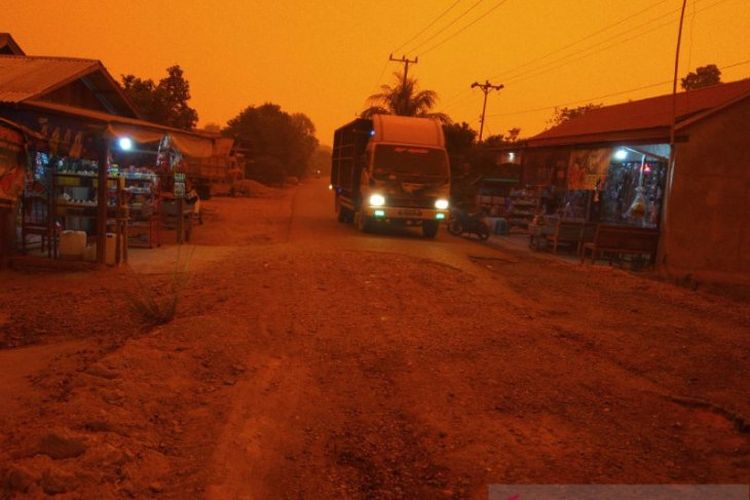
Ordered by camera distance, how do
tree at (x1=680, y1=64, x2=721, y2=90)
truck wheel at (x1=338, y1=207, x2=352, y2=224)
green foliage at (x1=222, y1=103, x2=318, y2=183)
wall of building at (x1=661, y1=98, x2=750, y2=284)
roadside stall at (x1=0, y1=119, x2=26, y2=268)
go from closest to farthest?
roadside stall at (x1=0, y1=119, x2=26, y2=268)
wall of building at (x1=661, y1=98, x2=750, y2=284)
truck wheel at (x1=338, y1=207, x2=352, y2=224)
tree at (x1=680, y1=64, x2=721, y2=90)
green foliage at (x1=222, y1=103, x2=318, y2=183)

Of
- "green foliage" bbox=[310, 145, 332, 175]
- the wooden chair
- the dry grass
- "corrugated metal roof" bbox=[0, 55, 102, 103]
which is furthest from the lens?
"green foliage" bbox=[310, 145, 332, 175]

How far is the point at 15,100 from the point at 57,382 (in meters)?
6.89

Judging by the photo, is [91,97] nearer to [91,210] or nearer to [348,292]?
[91,210]

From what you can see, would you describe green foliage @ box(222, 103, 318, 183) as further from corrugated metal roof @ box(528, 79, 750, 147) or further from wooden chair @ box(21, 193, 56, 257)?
wooden chair @ box(21, 193, 56, 257)

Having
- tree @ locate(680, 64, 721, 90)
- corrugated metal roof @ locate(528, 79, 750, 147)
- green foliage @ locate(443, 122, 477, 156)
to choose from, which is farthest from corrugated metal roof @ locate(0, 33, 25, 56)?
tree @ locate(680, 64, 721, 90)

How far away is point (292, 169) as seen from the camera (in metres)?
67.4

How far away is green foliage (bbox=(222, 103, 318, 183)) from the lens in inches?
2287

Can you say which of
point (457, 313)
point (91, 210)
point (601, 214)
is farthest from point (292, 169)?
point (457, 313)

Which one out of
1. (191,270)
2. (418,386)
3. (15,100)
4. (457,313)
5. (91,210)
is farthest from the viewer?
(91,210)

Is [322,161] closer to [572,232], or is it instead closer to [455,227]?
[455,227]

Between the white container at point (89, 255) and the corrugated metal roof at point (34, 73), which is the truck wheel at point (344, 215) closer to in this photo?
the corrugated metal roof at point (34, 73)

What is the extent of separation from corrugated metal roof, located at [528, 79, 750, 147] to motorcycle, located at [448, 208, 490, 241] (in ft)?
12.2

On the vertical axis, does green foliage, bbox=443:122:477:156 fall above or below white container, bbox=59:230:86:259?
above

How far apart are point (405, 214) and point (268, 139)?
45.2m
